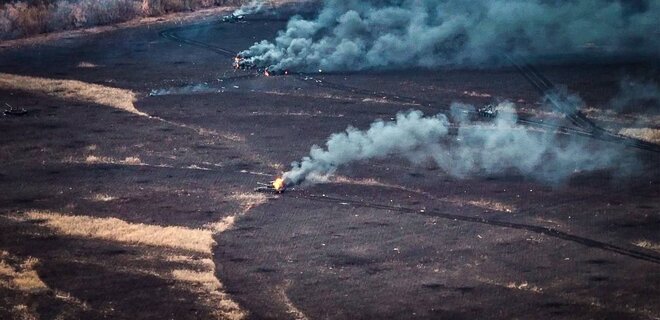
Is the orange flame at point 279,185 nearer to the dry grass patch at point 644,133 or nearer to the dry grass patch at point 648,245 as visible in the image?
the dry grass patch at point 648,245

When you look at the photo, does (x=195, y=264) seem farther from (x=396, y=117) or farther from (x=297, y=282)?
(x=396, y=117)

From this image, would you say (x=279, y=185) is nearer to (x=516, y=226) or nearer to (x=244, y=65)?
(x=516, y=226)

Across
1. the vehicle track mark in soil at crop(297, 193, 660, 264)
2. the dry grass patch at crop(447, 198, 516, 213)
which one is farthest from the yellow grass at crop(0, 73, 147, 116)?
the dry grass patch at crop(447, 198, 516, 213)

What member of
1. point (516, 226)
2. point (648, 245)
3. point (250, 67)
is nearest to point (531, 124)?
point (516, 226)

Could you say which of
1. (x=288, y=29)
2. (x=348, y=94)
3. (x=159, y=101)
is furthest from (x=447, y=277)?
(x=288, y=29)

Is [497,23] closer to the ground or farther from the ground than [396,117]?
farther from the ground

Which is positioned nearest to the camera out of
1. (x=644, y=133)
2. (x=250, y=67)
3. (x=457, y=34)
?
(x=644, y=133)
